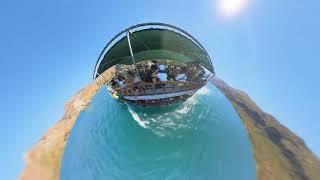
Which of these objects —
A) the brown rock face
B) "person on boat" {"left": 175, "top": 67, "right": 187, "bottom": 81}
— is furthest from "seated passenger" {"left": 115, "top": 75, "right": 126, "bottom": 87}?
the brown rock face

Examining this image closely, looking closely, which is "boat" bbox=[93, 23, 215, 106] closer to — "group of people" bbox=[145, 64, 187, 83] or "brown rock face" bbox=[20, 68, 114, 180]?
"group of people" bbox=[145, 64, 187, 83]

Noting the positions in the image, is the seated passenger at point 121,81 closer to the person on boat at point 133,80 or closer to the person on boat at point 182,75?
the person on boat at point 133,80

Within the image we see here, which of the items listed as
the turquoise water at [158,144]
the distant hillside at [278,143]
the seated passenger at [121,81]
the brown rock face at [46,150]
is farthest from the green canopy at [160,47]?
the distant hillside at [278,143]

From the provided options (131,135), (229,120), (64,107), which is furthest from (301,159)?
(131,135)

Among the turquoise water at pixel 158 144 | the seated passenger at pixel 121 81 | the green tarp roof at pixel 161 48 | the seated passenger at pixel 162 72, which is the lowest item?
the turquoise water at pixel 158 144

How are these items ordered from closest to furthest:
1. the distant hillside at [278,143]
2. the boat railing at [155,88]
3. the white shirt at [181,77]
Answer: the boat railing at [155,88]
the white shirt at [181,77]
the distant hillside at [278,143]

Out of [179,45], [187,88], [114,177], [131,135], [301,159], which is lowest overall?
[301,159]

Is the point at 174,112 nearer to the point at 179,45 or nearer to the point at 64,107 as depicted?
the point at 179,45
